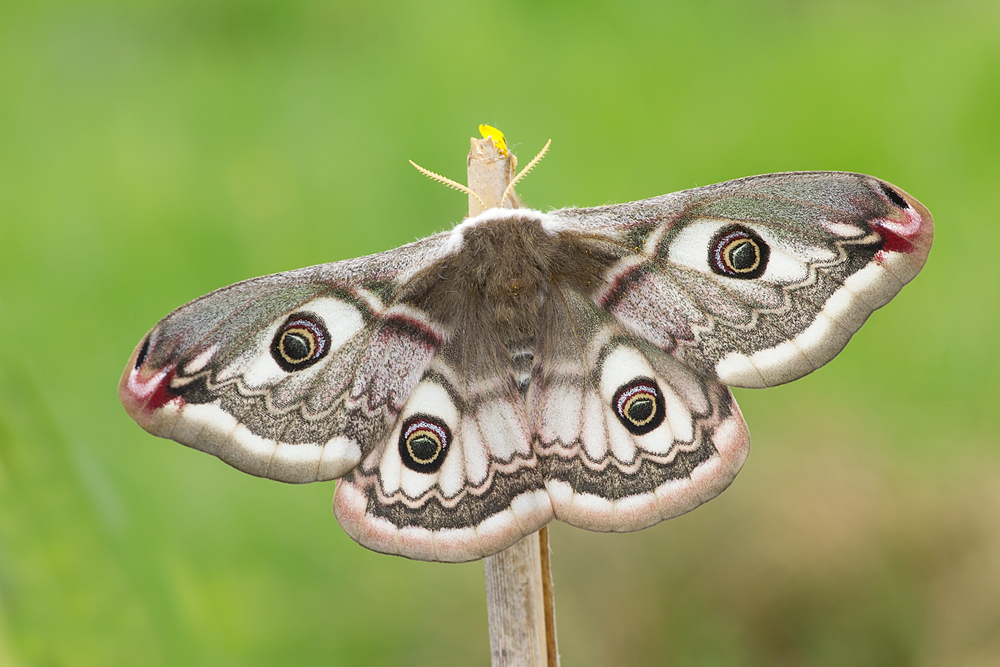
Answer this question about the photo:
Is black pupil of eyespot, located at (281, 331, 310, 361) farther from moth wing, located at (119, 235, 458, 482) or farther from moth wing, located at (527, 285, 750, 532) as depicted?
moth wing, located at (527, 285, 750, 532)

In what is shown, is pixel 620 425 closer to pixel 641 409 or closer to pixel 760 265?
pixel 641 409

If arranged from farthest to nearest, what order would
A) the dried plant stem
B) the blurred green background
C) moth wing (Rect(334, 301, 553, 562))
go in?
the blurred green background < moth wing (Rect(334, 301, 553, 562)) < the dried plant stem

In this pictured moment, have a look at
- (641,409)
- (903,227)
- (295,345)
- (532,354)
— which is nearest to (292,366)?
(295,345)

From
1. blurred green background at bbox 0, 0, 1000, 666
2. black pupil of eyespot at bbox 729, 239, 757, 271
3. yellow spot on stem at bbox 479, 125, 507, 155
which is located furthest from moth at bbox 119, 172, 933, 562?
blurred green background at bbox 0, 0, 1000, 666

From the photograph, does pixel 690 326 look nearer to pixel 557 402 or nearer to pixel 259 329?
pixel 557 402

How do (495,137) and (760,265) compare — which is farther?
(760,265)

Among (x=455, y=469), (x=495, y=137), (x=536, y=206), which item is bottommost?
(x=455, y=469)

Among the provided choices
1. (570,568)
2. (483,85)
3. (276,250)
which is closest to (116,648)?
(570,568)

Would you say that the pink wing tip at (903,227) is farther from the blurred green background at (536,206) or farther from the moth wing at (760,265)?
the blurred green background at (536,206)
